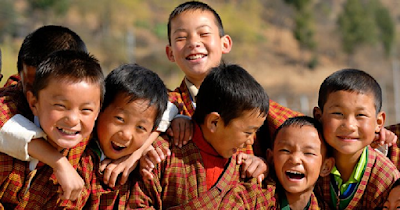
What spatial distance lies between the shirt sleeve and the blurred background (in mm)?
28083

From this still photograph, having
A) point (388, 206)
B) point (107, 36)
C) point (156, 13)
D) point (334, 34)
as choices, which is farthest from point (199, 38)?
point (334, 34)

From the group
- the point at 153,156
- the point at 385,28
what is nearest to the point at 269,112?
the point at 153,156

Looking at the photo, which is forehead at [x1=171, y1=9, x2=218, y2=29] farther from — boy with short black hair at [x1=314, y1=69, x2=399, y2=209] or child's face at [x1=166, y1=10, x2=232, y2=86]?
boy with short black hair at [x1=314, y1=69, x2=399, y2=209]

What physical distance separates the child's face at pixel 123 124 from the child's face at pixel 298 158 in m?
0.84

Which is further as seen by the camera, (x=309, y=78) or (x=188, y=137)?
(x=309, y=78)

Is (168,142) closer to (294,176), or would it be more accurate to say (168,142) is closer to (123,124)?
(123,124)

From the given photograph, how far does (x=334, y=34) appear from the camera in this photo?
44.9 meters

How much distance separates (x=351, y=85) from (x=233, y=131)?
→ 0.79 metres

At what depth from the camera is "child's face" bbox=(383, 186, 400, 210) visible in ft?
10.1

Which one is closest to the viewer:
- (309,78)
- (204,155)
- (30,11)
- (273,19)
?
(204,155)

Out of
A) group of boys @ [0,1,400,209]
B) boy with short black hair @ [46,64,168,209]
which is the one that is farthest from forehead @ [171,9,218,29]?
boy with short black hair @ [46,64,168,209]

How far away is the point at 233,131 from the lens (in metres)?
2.89

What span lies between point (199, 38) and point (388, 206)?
1.62 meters

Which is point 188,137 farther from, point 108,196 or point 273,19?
point 273,19
